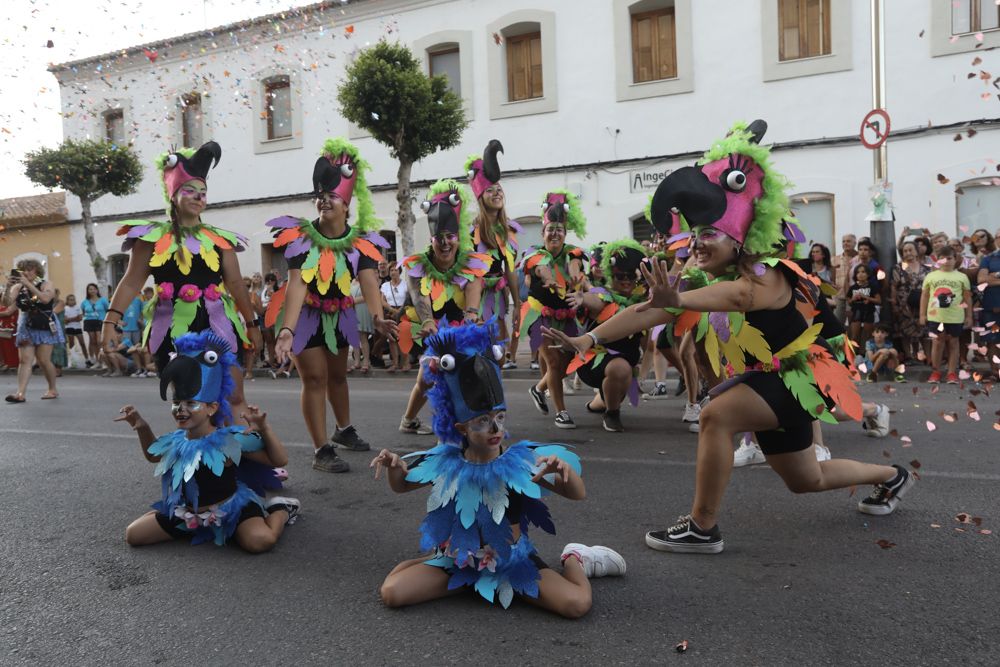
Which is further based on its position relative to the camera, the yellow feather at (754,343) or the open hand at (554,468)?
the yellow feather at (754,343)

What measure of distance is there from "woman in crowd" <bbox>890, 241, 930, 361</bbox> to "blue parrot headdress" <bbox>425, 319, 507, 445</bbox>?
888cm

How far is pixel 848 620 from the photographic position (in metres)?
2.93

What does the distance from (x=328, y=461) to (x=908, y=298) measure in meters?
8.13

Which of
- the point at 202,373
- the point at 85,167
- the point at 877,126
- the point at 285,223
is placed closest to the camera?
the point at 202,373

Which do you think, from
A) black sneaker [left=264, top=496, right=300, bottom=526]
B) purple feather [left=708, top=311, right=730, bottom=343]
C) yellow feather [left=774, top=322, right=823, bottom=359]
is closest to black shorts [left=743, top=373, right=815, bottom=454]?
yellow feather [left=774, top=322, right=823, bottom=359]

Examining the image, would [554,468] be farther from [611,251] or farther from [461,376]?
[611,251]

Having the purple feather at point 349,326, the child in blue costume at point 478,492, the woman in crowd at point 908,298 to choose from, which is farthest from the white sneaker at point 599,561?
the woman in crowd at point 908,298

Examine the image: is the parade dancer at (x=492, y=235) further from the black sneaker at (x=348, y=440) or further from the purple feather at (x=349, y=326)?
the black sneaker at (x=348, y=440)

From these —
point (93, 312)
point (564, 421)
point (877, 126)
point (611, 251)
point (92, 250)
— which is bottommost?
point (564, 421)

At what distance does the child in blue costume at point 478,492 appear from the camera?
3041mm

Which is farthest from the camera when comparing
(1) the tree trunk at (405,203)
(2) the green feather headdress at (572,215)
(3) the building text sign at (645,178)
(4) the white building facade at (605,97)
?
(3) the building text sign at (645,178)

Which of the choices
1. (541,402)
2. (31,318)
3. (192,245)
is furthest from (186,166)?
(31,318)

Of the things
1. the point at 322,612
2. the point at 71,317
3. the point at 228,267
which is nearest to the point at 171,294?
the point at 228,267

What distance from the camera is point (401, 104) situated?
1462 cm
